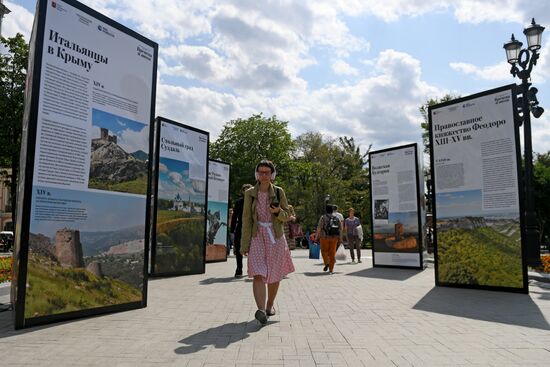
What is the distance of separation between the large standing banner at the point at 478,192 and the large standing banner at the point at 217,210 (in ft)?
25.5

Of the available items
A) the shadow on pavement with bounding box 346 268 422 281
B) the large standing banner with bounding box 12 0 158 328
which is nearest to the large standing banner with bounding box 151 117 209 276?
the large standing banner with bounding box 12 0 158 328

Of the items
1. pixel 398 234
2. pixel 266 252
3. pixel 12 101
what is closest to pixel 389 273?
pixel 398 234

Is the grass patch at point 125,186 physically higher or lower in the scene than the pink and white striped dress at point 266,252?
higher

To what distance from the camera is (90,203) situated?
6.02 metres

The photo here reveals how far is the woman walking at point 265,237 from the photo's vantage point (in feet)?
18.7

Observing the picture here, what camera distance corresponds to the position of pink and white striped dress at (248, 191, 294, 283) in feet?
18.8

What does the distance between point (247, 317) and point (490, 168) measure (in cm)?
560

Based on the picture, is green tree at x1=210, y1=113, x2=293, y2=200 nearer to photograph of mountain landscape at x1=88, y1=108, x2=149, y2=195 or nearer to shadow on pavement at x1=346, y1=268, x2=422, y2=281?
shadow on pavement at x1=346, y1=268, x2=422, y2=281

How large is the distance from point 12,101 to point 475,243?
23.5 m

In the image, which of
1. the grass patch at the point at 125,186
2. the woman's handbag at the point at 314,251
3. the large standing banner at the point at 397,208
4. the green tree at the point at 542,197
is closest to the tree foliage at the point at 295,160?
the green tree at the point at 542,197

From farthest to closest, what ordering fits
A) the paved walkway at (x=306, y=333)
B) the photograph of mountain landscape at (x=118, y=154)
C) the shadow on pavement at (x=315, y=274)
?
the shadow on pavement at (x=315, y=274)
the photograph of mountain landscape at (x=118, y=154)
the paved walkway at (x=306, y=333)

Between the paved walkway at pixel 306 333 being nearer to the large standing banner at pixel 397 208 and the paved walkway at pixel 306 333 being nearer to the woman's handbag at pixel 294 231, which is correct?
the large standing banner at pixel 397 208

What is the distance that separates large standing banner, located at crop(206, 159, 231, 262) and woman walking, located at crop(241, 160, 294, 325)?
923 centimetres

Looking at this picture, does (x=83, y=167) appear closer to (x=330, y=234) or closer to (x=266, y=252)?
(x=266, y=252)
